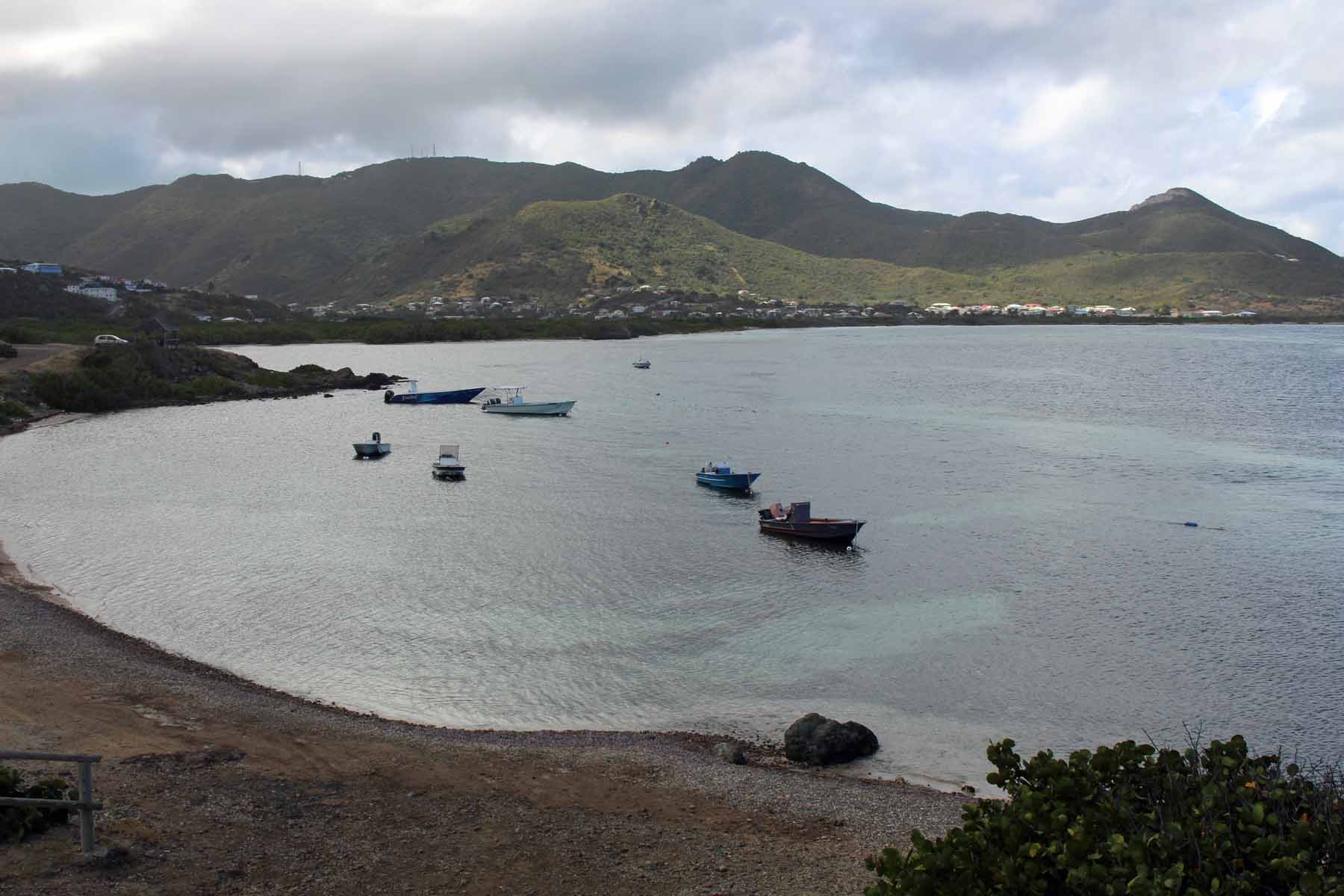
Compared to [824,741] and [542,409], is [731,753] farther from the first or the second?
[542,409]

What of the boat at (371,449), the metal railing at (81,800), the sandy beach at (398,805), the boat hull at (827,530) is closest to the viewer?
the metal railing at (81,800)

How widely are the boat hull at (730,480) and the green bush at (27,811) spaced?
32.8 metres

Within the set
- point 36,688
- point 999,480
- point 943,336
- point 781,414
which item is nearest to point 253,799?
point 36,688

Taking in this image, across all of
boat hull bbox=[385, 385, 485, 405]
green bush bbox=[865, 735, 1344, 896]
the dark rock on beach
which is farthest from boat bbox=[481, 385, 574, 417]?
green bush bbox=[865, 735, 1344, 896]

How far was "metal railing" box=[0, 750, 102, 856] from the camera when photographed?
9602mm

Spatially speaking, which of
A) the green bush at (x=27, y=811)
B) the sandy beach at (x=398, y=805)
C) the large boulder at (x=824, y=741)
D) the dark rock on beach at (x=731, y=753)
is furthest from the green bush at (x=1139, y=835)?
the green bush at (x=27, y=811)

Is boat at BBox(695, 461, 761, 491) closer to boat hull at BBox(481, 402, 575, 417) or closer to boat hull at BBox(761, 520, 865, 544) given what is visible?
boat hull at BBox(761, 520, 865, 544)

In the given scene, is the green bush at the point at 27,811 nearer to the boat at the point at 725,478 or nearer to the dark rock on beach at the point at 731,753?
the dark rock on beach at the point at 731,753

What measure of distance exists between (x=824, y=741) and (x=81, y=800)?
11.3 m

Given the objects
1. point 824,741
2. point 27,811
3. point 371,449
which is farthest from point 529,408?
point 27,811

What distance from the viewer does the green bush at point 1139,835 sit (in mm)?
7379

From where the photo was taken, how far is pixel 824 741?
17562mm

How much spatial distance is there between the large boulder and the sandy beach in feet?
1.35

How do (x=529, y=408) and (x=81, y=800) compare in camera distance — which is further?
(x=529, y=408)
